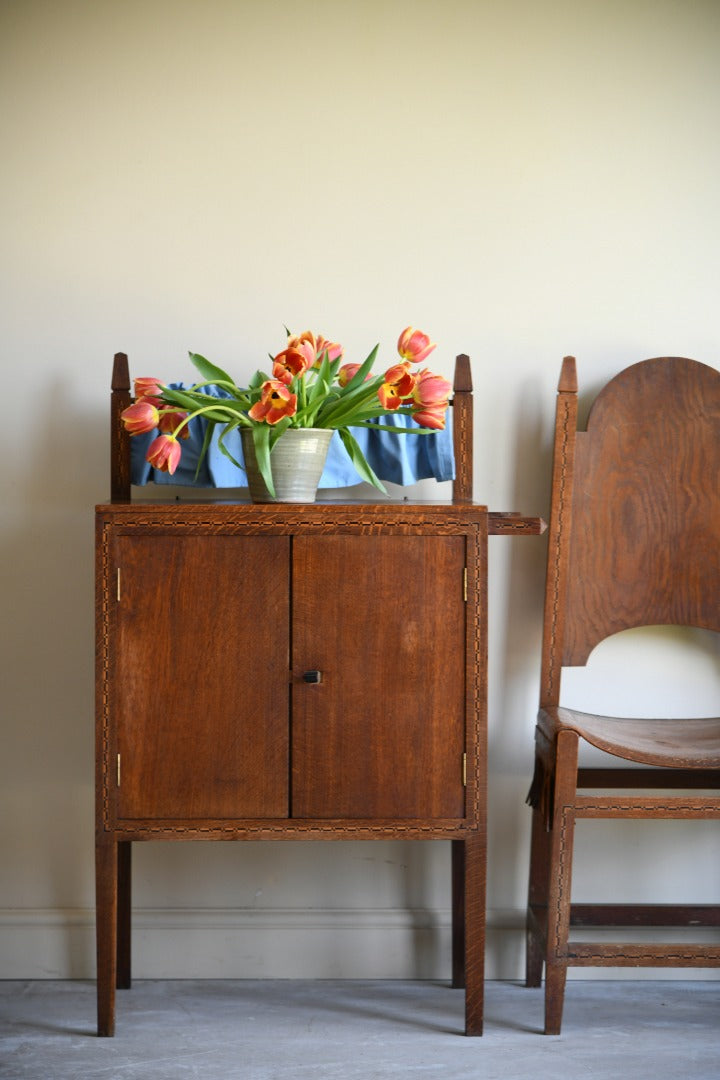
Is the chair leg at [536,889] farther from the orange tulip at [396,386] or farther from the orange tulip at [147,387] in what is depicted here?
the orange tulip at [147,387]

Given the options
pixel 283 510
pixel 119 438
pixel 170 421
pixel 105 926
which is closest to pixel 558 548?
pixel 283 510

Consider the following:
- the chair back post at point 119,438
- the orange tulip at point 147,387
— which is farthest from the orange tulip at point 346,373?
the chair back post at point 119,438

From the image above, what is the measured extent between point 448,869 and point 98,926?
85cm

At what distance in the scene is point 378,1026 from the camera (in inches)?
85.1

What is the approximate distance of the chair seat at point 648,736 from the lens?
200 cm

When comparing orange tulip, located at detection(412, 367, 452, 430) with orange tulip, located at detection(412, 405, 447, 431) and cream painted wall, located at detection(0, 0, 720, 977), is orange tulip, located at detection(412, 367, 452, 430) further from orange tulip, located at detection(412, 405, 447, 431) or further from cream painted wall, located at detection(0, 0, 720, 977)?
cream painted wall, located at detection(0, 0, 720, 977)

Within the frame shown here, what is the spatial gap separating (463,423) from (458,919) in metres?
1.15

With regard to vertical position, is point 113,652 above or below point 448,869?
above

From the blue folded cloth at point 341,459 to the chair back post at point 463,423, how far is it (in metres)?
0.03

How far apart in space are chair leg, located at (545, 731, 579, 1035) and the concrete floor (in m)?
0.21

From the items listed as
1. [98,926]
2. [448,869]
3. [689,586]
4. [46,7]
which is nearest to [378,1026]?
[448,869]

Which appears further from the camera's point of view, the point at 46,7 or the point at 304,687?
the point at 46,7

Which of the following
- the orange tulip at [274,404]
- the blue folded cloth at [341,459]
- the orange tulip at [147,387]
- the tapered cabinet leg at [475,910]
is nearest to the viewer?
Result: the orange tulip at [274,404]

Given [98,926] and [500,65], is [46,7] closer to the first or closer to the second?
[500,65]
